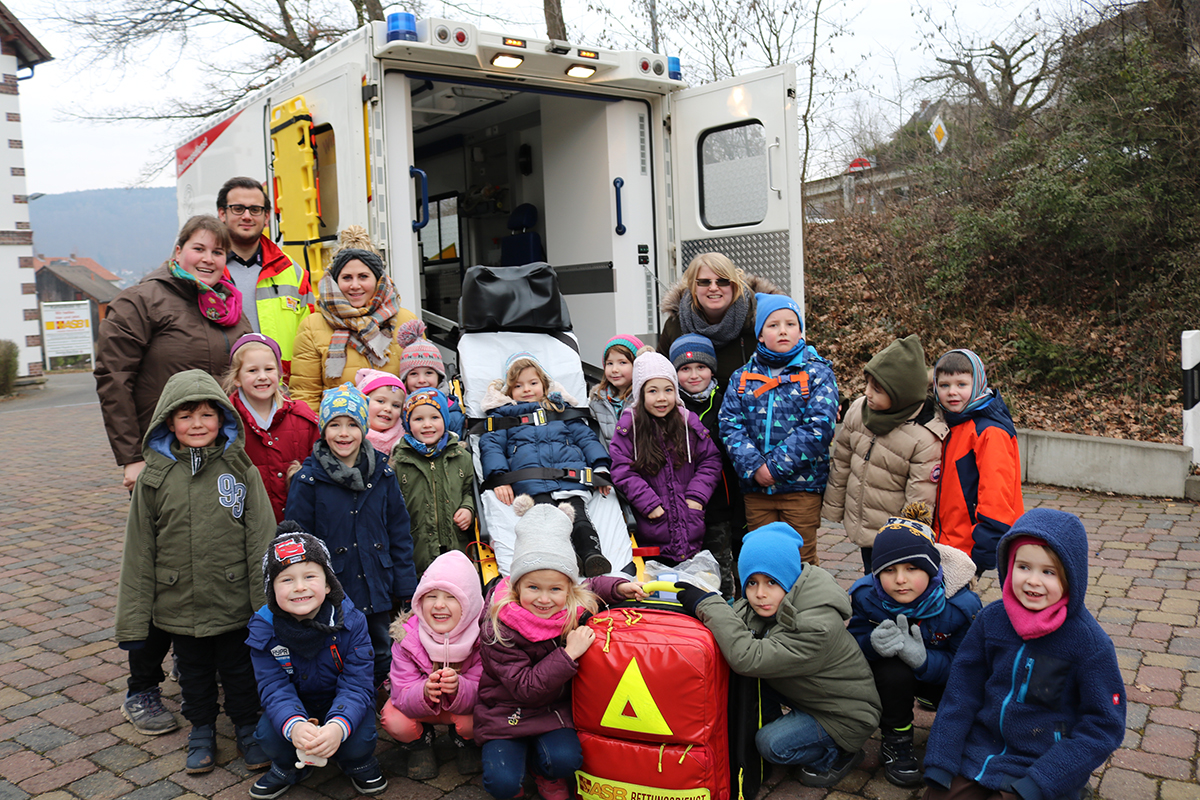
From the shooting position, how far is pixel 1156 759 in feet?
10.8

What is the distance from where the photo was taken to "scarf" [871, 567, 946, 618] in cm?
333

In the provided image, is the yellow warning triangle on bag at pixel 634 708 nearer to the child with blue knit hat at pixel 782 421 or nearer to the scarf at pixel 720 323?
the child with blue knit hat at pixel 782 421

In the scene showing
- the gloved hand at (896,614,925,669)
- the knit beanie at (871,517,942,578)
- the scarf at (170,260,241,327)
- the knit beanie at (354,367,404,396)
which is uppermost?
the scarf at (170,260,241,327)

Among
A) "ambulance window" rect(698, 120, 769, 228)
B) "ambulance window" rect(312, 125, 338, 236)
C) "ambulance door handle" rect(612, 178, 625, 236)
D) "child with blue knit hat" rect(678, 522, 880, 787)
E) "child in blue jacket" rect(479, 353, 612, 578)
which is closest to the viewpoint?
"child with blue knit hat" rect(678, 522, 880, 787)

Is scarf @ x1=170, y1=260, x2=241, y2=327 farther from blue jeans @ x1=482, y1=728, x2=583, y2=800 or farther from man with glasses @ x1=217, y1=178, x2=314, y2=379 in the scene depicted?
blue jeans @ x1=482, y1=728, x2=583, y2=800

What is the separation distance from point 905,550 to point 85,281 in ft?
192

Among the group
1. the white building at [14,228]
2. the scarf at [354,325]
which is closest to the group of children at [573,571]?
the scarf at [354,325]

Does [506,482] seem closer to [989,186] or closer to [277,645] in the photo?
[277,645]

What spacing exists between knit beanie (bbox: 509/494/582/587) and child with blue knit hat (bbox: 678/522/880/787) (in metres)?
0.50

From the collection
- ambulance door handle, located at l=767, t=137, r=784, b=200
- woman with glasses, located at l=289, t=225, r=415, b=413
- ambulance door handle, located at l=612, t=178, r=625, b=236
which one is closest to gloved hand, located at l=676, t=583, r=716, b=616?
woman with glasses, located at l=289, t=225, r=415, b=413

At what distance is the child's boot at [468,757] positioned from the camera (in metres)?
3.48

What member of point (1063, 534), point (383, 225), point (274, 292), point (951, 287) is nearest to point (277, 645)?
point (274, 292)

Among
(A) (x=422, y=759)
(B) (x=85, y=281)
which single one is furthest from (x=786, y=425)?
(B) (x=85, y=281)

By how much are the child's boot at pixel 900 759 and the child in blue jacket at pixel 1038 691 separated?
226mm
